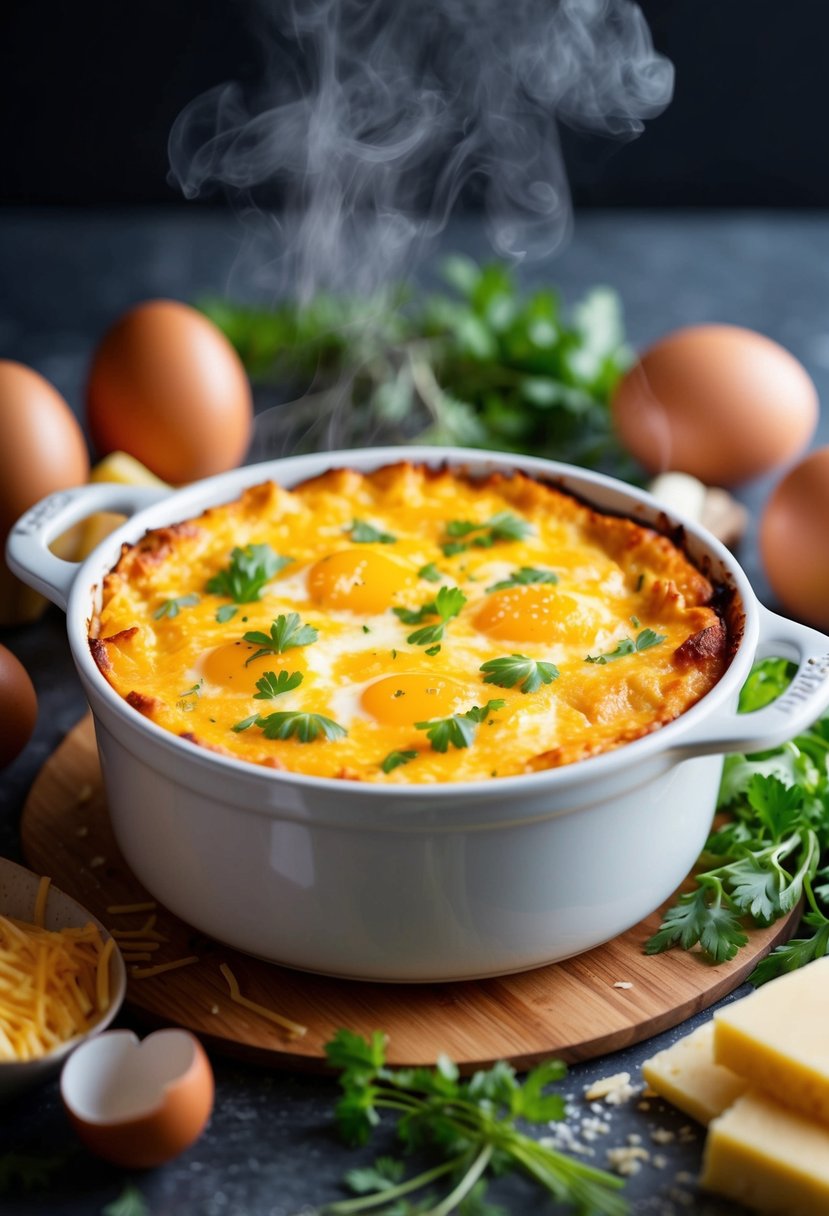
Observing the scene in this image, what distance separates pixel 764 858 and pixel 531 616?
0.65 metres

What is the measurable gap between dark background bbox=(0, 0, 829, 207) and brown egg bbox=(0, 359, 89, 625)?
8.25ft

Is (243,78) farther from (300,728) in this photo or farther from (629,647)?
(300,728)

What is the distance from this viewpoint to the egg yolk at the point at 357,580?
296cm


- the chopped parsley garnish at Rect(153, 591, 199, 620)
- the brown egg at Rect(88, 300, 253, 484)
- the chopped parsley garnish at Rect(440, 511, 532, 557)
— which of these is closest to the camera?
the chopped parsley garnish at Rect(153, 591, 199, 620)

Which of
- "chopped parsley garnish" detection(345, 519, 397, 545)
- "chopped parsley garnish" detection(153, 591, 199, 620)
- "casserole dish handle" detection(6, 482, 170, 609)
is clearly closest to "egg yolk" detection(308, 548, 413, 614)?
"chopped parsley garnish" detection(345, 519, 397, 545)

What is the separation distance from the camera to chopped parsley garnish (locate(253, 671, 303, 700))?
263 cm

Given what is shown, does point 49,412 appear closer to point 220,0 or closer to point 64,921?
point 64,921

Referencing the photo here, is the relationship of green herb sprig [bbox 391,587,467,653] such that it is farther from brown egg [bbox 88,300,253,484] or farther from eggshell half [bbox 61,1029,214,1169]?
brown egg [bbox 88,300,253,484]

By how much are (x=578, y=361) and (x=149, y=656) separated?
7.50 ft

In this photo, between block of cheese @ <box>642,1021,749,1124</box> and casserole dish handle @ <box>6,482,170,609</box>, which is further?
casserole dish handle @ <box>6,482,170,609</box>

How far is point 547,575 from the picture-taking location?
300cm

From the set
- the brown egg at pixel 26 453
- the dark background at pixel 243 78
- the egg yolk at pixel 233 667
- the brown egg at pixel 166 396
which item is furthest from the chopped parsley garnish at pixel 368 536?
the dark background at pixel 243 78

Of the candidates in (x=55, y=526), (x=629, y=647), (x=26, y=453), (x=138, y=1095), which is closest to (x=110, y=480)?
(x=26, y=453)

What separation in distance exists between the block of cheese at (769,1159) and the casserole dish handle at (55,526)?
1.56 meters
